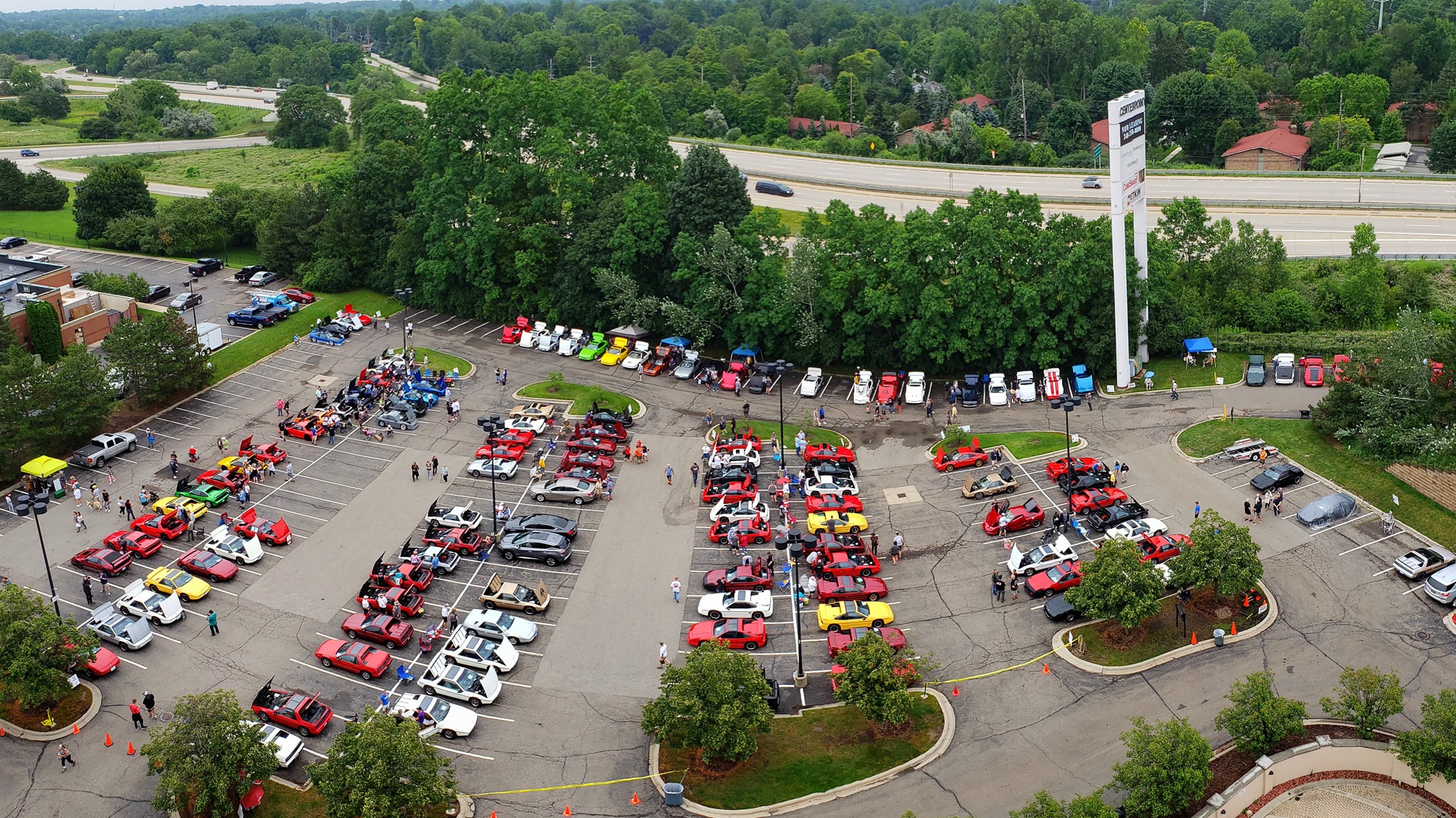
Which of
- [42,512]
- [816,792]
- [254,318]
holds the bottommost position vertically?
[816,792]

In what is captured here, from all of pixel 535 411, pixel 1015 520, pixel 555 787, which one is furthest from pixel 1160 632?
pixel 535 411

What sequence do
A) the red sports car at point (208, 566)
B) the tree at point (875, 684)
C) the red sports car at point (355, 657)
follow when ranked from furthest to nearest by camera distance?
the red sports car at point (208, 566) → the red sports car at point (355, 657) → the tree at point (875, 684)

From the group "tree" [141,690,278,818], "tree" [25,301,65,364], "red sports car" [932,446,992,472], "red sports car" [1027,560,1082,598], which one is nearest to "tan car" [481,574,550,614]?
"tree" [141,690,278,818]

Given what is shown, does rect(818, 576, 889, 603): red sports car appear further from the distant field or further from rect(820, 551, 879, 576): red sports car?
the distant field

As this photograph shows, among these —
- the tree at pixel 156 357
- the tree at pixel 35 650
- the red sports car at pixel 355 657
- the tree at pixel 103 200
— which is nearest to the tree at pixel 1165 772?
the red sports car at pixel 355 657

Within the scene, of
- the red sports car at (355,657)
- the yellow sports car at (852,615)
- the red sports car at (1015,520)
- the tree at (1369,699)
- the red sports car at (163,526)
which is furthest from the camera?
the red sports car at (163,526)

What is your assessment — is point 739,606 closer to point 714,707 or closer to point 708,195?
point 714,707

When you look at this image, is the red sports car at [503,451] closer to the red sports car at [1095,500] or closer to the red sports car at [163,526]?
the red sports car at [163,526]
